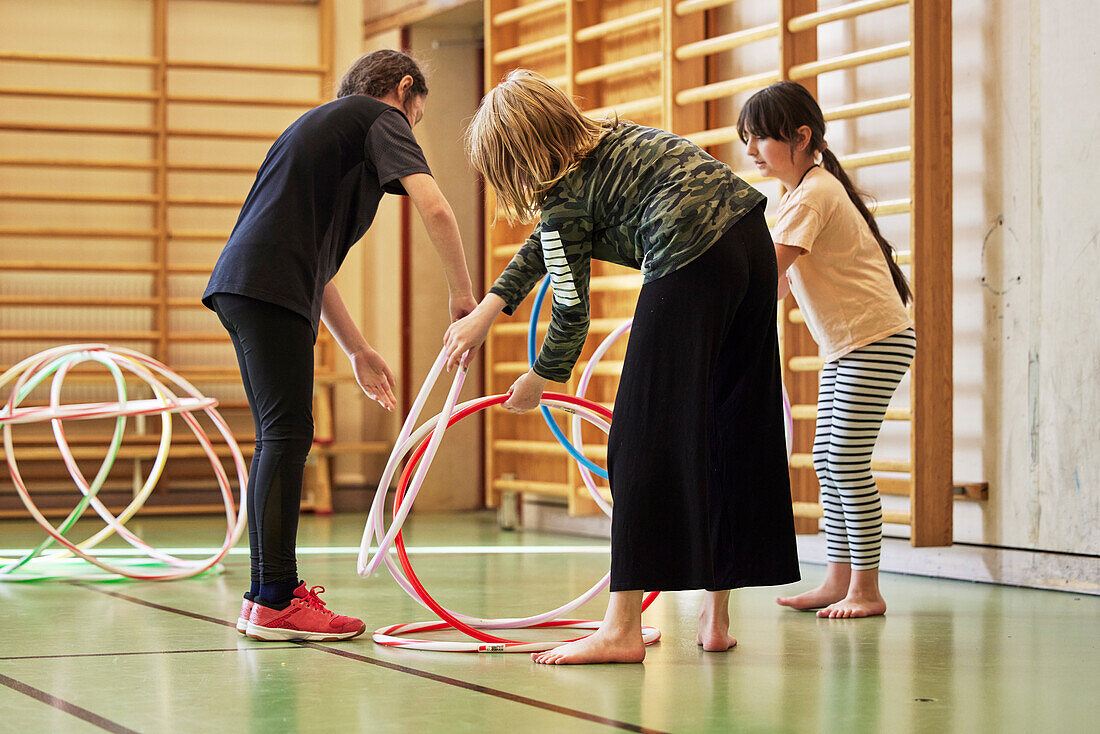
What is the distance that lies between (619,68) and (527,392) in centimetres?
290

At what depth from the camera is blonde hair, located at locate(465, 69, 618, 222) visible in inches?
85.8

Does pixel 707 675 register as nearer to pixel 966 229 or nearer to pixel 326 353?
pixel 966 229

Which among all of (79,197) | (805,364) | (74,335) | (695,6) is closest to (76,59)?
(79,197)

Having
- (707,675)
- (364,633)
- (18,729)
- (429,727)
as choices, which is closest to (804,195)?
(707,675)

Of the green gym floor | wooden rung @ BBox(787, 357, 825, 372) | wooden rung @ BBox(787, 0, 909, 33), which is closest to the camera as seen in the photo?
the green gym floor

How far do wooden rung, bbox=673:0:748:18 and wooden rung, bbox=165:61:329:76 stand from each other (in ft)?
8.76

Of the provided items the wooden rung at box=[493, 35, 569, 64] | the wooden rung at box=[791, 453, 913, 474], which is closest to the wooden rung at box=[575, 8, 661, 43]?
the wooden rung at box=[493, 35, 569, 64]

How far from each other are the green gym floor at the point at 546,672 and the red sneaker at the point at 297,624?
0.15 feet

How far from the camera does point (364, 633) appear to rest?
8.91ft

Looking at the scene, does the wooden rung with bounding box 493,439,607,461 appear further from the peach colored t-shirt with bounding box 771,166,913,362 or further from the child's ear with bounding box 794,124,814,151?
the child's ear with bounding box 794,124,814,151

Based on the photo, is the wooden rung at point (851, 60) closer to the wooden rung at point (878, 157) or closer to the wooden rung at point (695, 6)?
the wooden rung at point (878, 157)

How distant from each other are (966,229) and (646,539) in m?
2.01

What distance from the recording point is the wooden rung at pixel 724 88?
169 inches

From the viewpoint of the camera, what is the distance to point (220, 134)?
6543 millimetres
